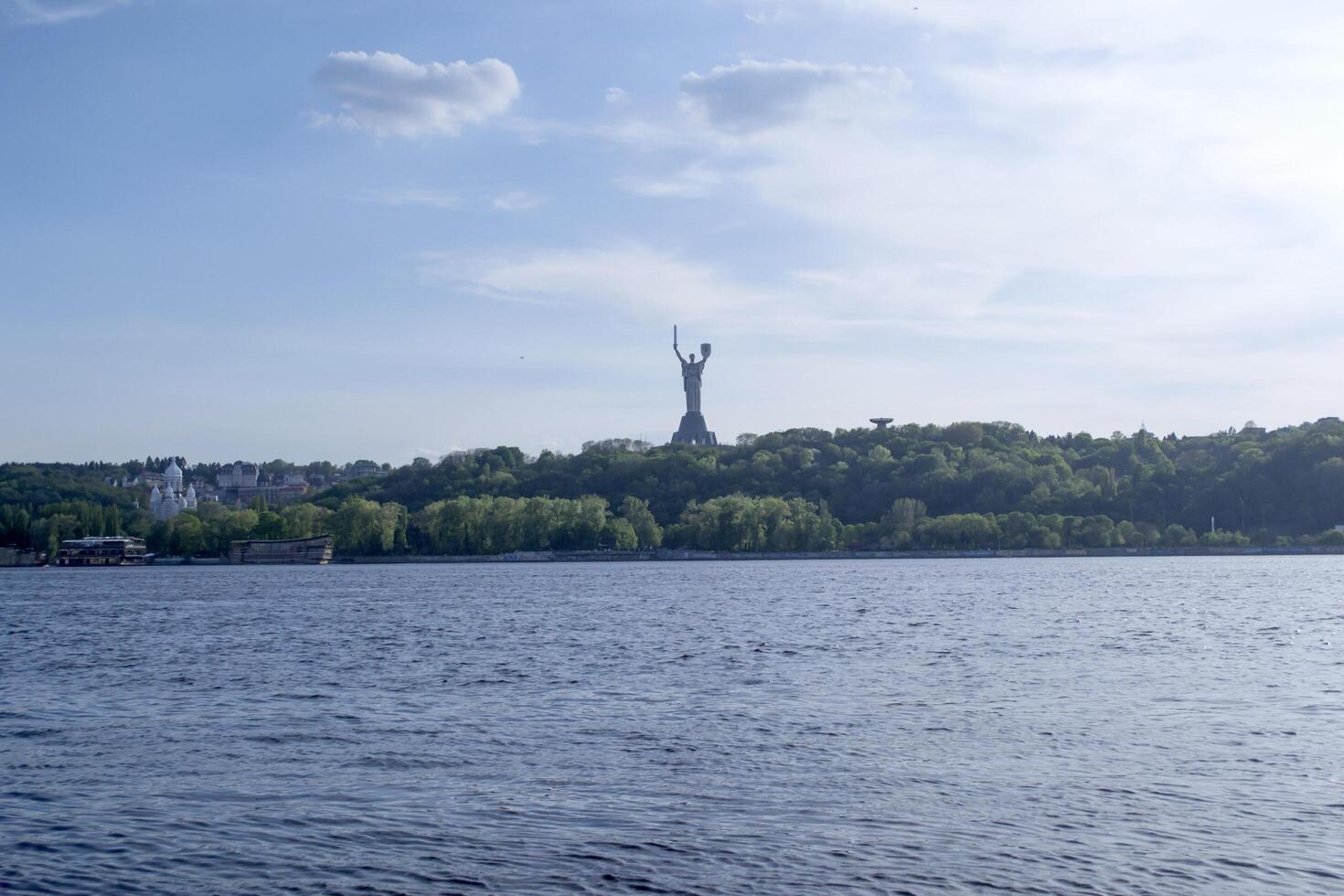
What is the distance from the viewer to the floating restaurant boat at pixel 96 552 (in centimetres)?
16800

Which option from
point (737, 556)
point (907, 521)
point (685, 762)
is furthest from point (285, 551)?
point (685, 762)

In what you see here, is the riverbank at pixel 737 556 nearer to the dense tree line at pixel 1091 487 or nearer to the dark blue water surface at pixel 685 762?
the dense tree line at pixel 1091 487

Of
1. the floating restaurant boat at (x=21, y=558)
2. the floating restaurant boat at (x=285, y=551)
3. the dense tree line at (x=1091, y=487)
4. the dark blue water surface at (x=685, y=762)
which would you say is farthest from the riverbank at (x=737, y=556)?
the dark blue water surface at (x=685, y=762)

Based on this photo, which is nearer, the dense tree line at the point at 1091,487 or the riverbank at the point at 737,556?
the dense tree line at the point at 1091,487

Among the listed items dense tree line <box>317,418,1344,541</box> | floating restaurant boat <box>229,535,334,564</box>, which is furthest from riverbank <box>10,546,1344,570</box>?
dense tree line <box>317,418,1344,541</box>

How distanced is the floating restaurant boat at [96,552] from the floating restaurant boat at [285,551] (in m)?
12.5

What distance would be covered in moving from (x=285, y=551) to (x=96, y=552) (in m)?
23.5

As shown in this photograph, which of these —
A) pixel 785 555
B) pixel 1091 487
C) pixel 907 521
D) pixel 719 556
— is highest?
pixel 1091 487

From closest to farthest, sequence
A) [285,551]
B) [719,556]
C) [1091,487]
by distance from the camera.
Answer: [285,551] → [719,556] → [1091,487]

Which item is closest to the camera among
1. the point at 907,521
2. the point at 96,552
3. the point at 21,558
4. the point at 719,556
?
the point at 96,552

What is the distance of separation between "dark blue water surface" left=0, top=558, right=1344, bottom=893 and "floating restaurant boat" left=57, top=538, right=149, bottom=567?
132596 mm

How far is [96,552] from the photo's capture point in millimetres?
169625

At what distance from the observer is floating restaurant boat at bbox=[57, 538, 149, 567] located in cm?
16800

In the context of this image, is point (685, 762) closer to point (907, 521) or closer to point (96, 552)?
point (907, 521)
